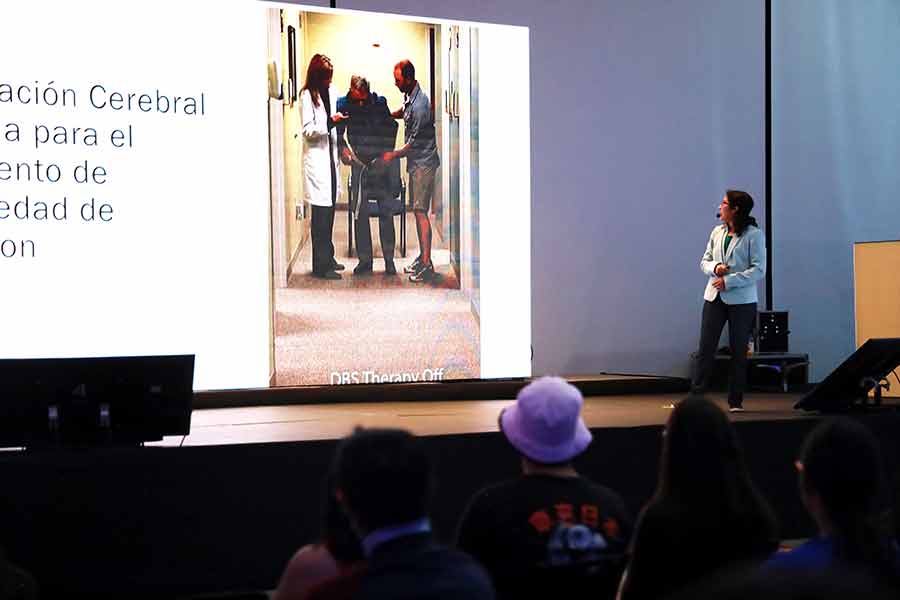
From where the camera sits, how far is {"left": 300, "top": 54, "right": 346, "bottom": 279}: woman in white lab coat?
6328 millimetres

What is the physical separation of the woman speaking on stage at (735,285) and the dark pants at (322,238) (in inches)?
88.2

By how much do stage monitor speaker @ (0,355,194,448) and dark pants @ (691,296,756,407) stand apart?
2966 mm

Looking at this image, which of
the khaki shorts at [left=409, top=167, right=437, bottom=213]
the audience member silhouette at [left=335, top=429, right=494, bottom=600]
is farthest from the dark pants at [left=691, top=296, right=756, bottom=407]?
the audience member silhouette at [left=335, top=429, right=494, bottom=600]

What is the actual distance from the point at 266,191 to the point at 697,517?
14.9 feet

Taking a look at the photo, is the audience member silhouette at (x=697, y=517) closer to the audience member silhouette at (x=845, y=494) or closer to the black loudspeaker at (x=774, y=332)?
the audience member silhouette at (x=845, y=494)

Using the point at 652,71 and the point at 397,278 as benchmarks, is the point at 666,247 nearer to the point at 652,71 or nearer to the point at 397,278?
the point at 652,71

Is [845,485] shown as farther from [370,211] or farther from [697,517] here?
[370,211]

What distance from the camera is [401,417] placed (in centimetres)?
531

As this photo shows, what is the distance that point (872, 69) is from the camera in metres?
8.63

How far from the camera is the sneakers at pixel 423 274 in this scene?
6676mm

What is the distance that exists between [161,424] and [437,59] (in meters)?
3.67

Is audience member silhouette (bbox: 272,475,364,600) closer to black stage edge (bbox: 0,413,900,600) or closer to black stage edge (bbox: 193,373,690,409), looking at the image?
black stage edge (bbox: 0,413,900,600)

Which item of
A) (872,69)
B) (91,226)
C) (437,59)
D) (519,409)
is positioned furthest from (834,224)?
(519,409)

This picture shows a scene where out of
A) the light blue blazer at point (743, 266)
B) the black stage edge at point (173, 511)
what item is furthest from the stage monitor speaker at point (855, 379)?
the black stage edge at point (173, 511)
